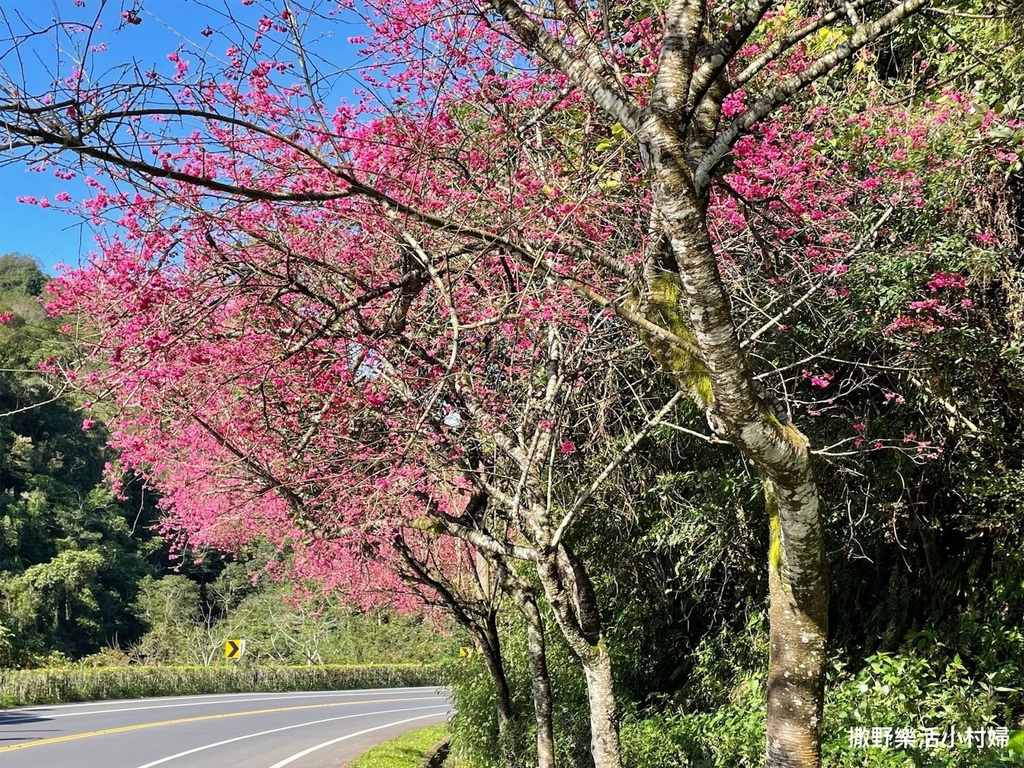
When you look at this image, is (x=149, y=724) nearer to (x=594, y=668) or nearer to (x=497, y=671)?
(x=497, y=671)

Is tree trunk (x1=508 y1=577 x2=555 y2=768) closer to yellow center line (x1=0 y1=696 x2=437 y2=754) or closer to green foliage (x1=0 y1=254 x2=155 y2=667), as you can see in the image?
yellow center line (x1=0 y1=696 x2=437 y2=754)

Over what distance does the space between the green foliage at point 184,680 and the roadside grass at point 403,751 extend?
1182 mm

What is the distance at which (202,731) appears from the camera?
17.6 metres

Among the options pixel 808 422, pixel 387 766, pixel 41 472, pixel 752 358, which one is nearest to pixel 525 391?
pixel 752 358

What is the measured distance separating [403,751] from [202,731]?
4793mm

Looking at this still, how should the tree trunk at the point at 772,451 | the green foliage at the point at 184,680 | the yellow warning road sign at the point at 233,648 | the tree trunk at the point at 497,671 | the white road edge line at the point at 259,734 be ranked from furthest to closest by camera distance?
the yellow warning road sign at the point at 233,648 < the green foliage at the point at 184,680 < the white road edge line at the point at 259,734 < the tree trunk at the point at 497,671 < the tree trunk at the point at 772,451

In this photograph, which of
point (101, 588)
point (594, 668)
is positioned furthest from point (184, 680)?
point (594, 668)

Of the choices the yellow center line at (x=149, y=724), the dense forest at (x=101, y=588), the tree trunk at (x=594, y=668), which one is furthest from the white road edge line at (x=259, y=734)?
the tree trunk at (x=594, y=668)

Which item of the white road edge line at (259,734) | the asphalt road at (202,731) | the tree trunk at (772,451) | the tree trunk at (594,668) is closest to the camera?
the tree trunk at (772,451)

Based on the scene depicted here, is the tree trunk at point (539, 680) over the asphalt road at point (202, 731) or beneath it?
over

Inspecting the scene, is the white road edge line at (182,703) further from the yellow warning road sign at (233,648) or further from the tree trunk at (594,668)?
the tree trunk at (594,668)

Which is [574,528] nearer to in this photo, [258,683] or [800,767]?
[800,767]

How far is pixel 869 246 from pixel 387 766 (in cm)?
1022

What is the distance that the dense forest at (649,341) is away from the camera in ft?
12.4
